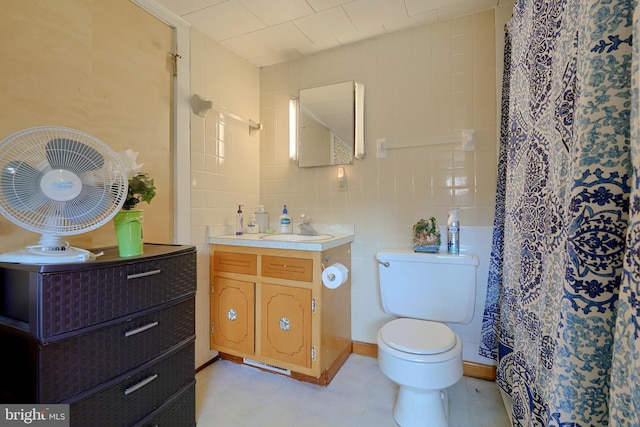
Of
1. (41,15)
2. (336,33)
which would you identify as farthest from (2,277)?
(336,33)

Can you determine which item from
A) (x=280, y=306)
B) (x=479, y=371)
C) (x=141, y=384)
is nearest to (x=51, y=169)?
(x=141, y=384)

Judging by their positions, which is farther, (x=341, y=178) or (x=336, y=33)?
(x=341, y=178)

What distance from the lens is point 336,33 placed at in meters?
1.87

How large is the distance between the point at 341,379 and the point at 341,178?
130 cm

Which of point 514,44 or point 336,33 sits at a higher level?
point 336,33

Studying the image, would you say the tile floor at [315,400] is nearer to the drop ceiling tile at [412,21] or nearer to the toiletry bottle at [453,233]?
the toiletry bottle at [453,233]

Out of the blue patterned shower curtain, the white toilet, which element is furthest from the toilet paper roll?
the blue patterned shower curtain

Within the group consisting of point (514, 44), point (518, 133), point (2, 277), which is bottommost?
point (2, 277)

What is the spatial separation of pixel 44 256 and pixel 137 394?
0.56 m

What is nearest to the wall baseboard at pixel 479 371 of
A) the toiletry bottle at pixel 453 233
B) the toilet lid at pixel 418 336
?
the toilet lid at pixel 418 336

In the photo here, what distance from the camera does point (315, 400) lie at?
1.55 m

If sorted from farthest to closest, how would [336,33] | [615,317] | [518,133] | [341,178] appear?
[341,178], [336,33], [518,133], [615,317]

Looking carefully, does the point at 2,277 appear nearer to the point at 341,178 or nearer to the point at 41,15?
the point at 41,15

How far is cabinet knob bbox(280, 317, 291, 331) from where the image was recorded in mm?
1647
